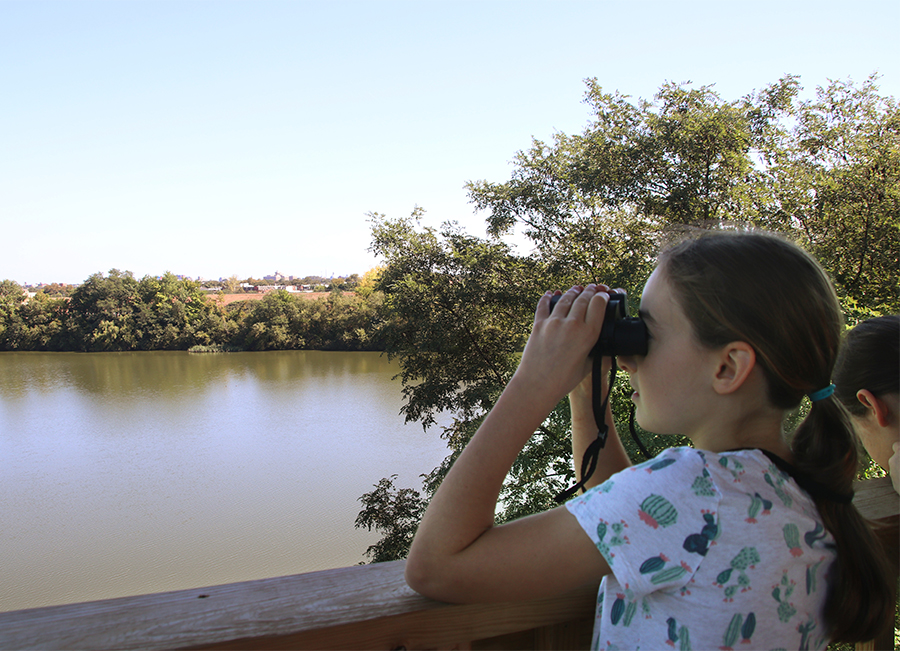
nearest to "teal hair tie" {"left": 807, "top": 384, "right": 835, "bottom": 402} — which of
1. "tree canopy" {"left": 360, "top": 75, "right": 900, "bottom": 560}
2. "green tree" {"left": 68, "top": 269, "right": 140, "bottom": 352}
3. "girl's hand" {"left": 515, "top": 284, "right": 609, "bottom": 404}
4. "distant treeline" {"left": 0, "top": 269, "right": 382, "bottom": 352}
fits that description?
"girl's hand" {"left": 515, "top": 284, "right": 609, "bottom": 404}

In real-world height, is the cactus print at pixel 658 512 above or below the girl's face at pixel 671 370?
below

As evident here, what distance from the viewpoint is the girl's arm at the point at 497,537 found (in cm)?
55

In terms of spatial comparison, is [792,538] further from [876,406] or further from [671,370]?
[876,406]

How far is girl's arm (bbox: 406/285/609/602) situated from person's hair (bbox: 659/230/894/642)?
0.17 metres

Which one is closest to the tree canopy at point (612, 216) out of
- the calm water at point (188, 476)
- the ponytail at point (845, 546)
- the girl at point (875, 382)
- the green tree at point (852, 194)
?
the green tree at point (852, 194)

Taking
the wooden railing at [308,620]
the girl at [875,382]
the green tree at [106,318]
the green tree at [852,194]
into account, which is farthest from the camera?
the green tree at [106,318]

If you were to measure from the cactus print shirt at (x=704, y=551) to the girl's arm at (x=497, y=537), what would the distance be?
3cm

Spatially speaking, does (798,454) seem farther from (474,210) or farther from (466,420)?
(474,210)

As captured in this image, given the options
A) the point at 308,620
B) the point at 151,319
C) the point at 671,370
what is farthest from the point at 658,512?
the point at 151,319

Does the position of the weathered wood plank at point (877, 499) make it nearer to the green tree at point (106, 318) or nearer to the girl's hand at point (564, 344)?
→ the girl's hand at point (564, 344)

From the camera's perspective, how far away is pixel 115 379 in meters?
20.1

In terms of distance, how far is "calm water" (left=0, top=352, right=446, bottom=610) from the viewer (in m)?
8.52

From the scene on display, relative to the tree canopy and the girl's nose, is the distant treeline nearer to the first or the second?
the tree canopy

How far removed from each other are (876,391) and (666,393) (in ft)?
1.75
